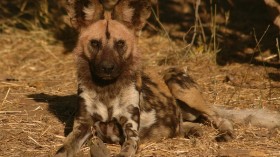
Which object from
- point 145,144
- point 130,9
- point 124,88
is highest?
point 130,9

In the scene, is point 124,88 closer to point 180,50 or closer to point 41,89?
point 41,89

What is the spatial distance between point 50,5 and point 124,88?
→ 531cm

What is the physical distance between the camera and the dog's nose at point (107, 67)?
15.0 feet

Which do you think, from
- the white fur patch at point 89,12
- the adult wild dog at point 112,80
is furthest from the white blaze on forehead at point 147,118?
the white fur patch at point 89,12

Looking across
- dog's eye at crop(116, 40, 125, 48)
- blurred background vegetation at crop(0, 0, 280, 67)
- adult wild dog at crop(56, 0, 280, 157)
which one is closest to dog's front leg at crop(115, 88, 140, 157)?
adult wild dog at crop(56, 0, 280, 157)

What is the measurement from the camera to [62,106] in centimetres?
603

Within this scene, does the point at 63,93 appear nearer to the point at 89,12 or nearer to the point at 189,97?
the point at 189,97

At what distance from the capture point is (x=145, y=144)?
4.91m

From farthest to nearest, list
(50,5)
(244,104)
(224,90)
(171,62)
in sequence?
1. (50,5)
2. (171,62)
3. (224,90)
4. (244,104)

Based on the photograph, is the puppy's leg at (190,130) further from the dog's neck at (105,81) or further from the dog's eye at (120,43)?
the dog's eye at (120,43)

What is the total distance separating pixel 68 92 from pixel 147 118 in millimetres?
1724

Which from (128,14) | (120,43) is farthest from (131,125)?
(128,14)

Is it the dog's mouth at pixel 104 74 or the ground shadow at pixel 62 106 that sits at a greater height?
the dog's mouth at pixel 104 74

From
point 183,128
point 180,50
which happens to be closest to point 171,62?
point 180,50
